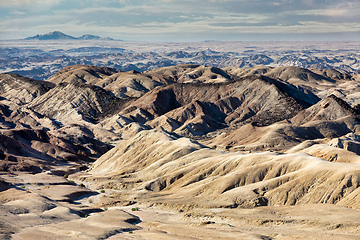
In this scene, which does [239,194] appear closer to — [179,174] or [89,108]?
[179,174]

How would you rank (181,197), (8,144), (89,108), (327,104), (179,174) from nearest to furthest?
(181,197) < (179,174) < (8,144) < (327,104) < (89,108)

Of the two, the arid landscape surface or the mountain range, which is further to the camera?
the mountain range

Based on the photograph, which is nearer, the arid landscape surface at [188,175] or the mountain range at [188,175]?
the arid landscape surface at [188,175]

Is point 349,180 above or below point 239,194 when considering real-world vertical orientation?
above

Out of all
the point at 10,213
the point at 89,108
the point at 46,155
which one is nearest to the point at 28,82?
the point at 89,108
